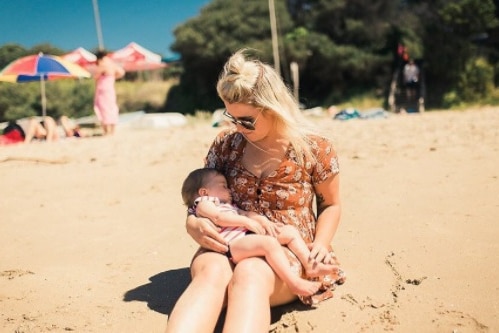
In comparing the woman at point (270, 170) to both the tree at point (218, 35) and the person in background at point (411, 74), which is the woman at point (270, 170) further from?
the tree at point (218, 35)

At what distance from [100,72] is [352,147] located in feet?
20.2

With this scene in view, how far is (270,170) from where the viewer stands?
93.9 inches

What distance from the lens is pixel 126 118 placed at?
58.9ft

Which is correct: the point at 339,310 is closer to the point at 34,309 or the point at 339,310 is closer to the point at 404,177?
the point at 34,309

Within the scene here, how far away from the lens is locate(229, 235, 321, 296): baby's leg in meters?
2.06

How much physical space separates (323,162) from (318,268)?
21.9 inches

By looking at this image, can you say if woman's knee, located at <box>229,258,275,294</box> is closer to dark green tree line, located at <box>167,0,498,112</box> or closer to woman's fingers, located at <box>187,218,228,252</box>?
woman's fingers, located at <box>187,218,228,252</box>

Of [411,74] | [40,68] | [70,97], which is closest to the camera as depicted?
[40,68]

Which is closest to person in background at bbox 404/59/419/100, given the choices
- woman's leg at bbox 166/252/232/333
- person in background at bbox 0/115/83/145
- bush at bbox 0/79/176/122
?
person in background at bbox 0/115/83/145

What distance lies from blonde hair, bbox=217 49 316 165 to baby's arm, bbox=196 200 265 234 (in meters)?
0.43

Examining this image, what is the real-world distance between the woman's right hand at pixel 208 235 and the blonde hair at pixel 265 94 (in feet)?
1.86

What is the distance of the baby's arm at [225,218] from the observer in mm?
2195

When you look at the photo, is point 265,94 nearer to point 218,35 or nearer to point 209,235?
point 209,235

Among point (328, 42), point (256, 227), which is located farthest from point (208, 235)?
point (328, 42)
